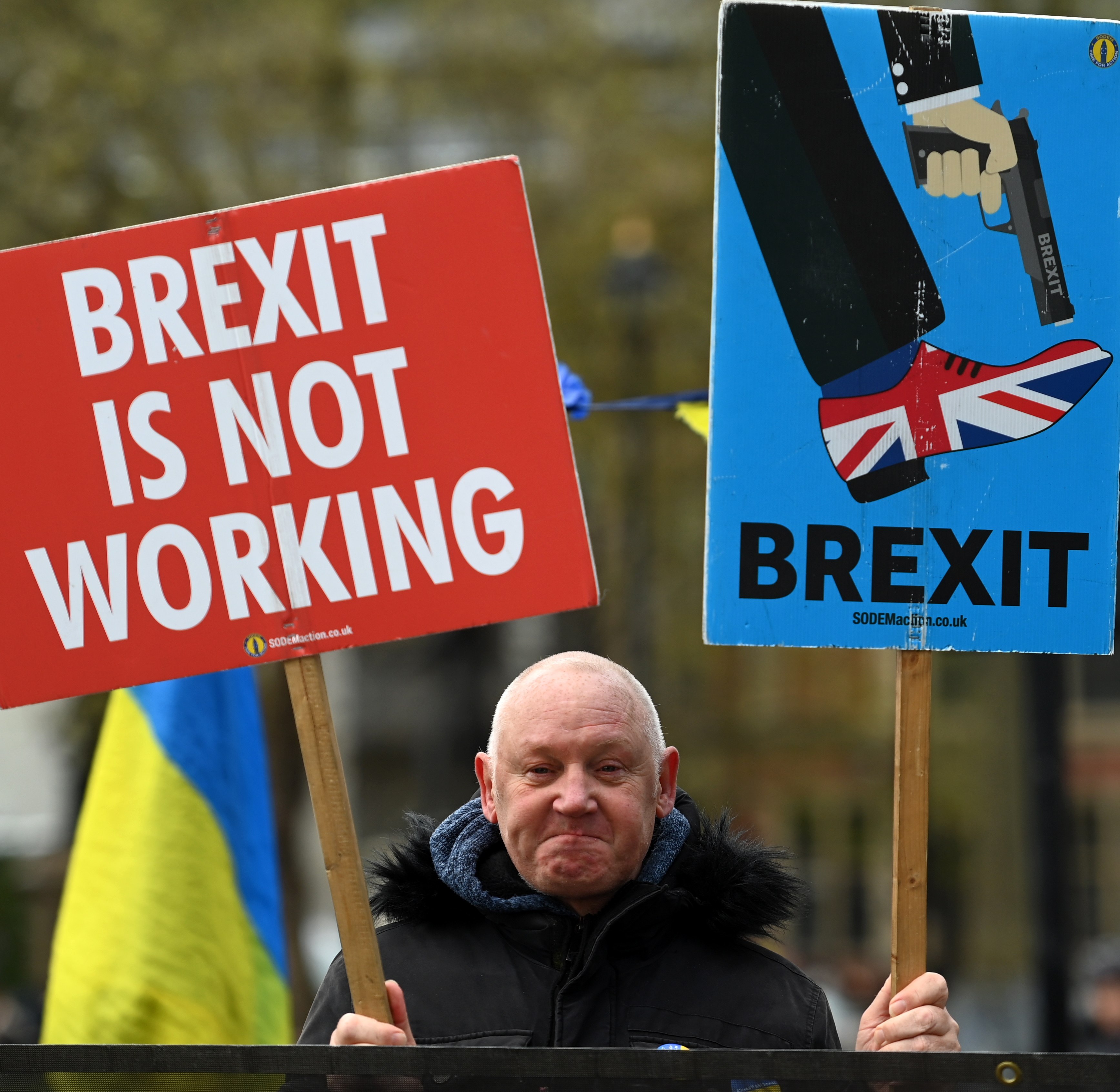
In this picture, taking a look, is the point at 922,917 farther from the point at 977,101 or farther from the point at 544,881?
the point at 977,101

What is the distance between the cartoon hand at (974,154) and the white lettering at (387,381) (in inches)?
37.9

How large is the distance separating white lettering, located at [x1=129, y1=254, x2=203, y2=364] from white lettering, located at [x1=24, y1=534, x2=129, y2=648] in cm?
32

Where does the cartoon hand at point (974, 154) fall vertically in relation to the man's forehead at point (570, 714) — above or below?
above

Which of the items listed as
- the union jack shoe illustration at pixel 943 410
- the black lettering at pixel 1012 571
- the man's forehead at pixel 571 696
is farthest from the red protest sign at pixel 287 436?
the black lettering at pixel 1012 571

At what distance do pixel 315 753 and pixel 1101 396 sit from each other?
1427mm

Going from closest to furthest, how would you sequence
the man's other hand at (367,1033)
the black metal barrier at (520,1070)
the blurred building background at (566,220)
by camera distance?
1. the black metal barrier at (520,1070)
2. the man's other hand at (367,1033)
3. the blurred building background at (566,220)

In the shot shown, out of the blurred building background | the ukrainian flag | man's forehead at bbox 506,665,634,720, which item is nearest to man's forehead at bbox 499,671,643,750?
man's forehead at bbox 506,665,634,720

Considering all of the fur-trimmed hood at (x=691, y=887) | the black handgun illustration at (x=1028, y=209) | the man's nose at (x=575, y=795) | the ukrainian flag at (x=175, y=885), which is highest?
the black handgun illustration at (x=1028, y=209)

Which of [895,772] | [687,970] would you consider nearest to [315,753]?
[687,970]

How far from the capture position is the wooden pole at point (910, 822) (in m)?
2.68

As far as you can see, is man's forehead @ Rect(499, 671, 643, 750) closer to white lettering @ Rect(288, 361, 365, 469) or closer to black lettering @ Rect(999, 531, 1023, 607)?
white lettering @ Rect(288, 361, 365, 469)

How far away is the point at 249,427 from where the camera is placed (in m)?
2.79

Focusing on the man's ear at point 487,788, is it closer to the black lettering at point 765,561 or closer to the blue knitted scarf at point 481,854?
the blue knitted scarf at point 481,854

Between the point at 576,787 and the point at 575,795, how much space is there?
0.01m
